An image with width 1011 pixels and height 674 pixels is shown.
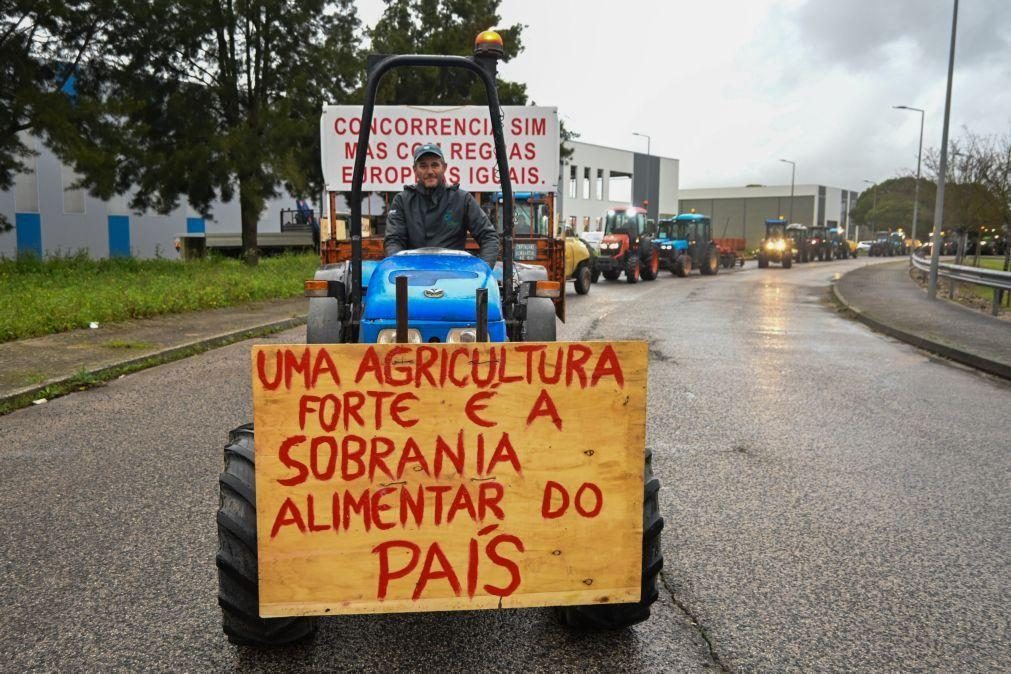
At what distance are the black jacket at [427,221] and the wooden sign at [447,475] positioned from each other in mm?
2445

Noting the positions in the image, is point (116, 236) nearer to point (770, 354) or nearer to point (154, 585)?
point (770, 354)

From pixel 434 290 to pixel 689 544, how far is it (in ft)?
5.76

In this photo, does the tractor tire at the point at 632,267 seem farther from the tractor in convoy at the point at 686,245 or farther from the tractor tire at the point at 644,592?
the tractor tire at the point at 644,592

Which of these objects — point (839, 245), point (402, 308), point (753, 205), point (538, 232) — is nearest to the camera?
point (402, 308)

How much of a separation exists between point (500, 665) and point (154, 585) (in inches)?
64.1

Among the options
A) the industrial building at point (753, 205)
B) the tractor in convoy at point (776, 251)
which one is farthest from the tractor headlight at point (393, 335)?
the industrial building at point (753, 205)

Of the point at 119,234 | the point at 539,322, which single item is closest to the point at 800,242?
the point at 119,234

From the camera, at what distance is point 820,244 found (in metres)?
59.4

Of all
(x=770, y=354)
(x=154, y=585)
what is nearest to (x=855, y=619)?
(x=154, y=585)

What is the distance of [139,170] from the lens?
24.0m

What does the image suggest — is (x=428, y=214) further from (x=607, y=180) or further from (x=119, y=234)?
(x=607, y=180)

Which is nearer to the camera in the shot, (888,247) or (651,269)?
(651,269)

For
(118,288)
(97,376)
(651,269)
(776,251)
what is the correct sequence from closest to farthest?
(97,376) → (118,288) → (651,269) → (776,251)

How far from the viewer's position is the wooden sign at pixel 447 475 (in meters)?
2.77
